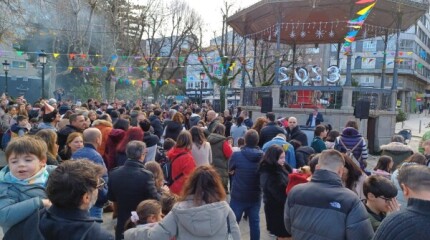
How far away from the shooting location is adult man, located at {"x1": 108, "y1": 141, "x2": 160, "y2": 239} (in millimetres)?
3812

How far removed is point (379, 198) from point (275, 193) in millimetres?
1744

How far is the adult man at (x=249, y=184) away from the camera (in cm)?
500

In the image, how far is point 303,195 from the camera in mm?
3186

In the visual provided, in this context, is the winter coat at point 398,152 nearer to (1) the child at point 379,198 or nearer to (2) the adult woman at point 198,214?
(1) the child at point 379,198

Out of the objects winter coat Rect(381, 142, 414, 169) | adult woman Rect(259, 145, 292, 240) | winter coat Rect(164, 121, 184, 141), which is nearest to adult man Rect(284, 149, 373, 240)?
adult woman Rect(259, 145, 292, 240)

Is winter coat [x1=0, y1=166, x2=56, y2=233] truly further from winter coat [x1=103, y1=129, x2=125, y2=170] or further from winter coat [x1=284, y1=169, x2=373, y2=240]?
winter coat [x1=103, y1=129, x2=125, y2=170]

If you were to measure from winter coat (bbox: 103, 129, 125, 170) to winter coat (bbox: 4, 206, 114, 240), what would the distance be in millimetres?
3867

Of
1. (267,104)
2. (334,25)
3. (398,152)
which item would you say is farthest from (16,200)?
(334,25)

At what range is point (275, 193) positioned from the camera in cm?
461

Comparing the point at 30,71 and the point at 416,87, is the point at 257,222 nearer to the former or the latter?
the point at 30,71

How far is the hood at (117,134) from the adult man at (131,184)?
2228 millimetres

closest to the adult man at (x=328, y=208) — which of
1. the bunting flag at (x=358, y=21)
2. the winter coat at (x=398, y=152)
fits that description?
the winter coat at (x=398, y=152)

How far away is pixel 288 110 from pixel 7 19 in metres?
15.6

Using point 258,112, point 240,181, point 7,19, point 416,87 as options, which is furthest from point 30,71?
point 416,87
